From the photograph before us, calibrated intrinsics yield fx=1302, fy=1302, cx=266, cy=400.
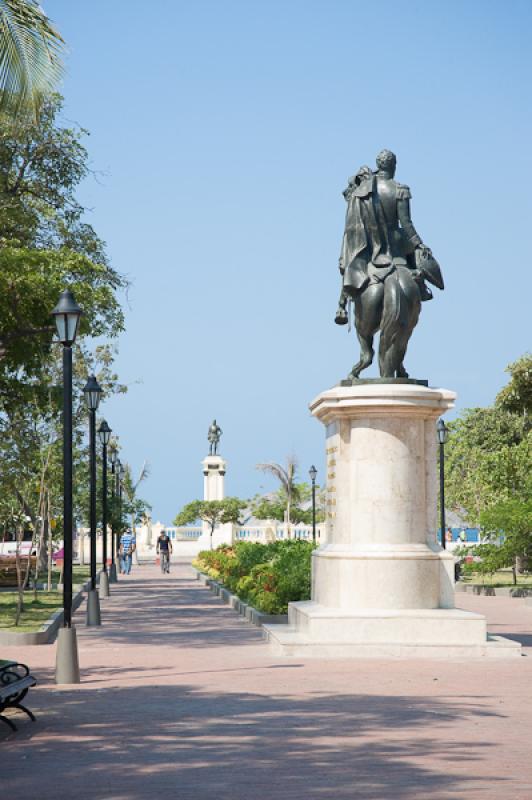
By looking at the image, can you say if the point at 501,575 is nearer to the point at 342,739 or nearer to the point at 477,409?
the point at 477,409

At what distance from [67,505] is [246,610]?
1103 cm

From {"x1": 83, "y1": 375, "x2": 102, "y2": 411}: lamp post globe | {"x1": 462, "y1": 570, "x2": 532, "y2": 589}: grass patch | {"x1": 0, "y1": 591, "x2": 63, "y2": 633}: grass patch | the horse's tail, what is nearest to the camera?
the horse's tail

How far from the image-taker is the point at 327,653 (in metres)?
17.3

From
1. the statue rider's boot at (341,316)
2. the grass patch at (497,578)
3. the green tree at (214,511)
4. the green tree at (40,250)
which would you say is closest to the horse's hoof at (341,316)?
the statue rider's boot at (341,316)

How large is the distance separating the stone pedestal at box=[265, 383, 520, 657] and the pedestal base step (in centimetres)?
1

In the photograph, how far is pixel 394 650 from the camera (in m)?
17.3

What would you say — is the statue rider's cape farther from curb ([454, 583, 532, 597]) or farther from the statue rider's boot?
curb ([454, 583, 532, 597])

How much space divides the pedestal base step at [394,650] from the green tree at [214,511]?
6830cm

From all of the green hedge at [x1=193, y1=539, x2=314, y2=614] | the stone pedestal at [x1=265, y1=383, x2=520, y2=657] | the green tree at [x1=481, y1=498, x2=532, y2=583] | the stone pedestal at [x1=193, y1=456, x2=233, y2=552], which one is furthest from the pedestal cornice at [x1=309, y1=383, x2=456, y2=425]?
the stone pedestal at [x1=193, y1=456, x2=233, y2=552]

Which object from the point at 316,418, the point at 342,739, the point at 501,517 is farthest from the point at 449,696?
the point at 501,517

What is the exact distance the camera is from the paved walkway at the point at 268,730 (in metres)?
8.94

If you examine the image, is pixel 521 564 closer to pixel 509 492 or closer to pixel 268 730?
pixel 509 492

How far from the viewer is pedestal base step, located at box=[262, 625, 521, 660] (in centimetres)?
1722

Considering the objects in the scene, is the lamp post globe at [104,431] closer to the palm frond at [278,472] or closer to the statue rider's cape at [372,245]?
the statue rider's cape at [372,245]
